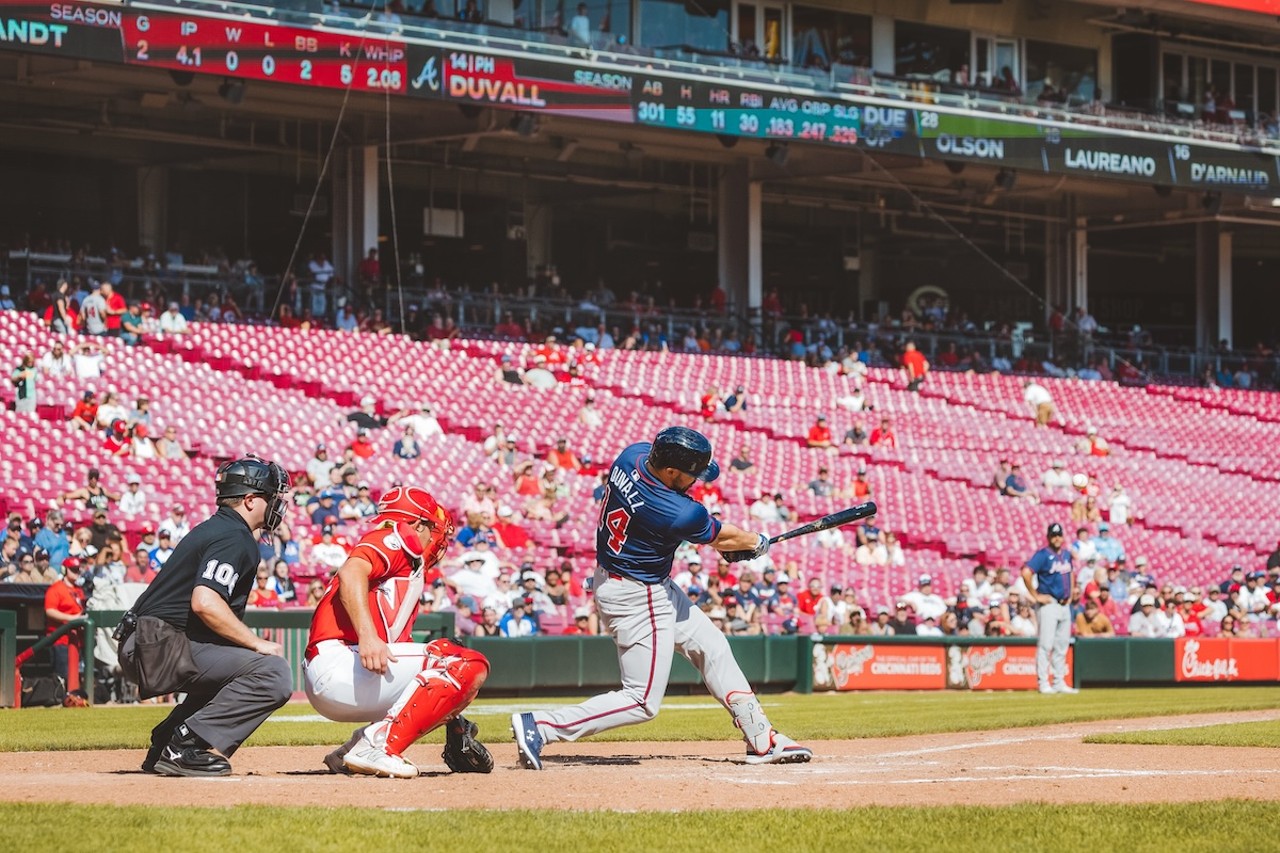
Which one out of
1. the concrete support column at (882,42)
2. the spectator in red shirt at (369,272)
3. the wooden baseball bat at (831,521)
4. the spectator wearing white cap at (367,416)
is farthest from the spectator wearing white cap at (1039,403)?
the wooden baseball bat at (831,521)

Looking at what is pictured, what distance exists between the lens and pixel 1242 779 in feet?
29.2

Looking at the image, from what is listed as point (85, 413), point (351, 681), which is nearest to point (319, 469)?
point (85, 413)

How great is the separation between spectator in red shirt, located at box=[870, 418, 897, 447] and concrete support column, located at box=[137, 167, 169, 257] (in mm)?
14232

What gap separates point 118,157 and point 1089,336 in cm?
2049

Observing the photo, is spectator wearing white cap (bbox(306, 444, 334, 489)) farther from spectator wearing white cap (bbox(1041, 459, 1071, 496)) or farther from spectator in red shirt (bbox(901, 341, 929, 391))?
spectator in red shirt (bbox(901, 341, 929, 391))

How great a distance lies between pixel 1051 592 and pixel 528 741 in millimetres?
10460

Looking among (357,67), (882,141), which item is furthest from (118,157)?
(882,141)

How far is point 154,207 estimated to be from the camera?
35.5m

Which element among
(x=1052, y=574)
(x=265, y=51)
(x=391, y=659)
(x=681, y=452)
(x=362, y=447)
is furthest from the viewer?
(x=265, y=51)

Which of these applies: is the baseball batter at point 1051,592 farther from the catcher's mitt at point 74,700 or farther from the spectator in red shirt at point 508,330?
the spectator in red shirt at point 508,330

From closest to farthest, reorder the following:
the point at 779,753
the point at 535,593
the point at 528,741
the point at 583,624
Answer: the point at 528,741
the point at 779,753
the point at 583,624
the point at 535,593

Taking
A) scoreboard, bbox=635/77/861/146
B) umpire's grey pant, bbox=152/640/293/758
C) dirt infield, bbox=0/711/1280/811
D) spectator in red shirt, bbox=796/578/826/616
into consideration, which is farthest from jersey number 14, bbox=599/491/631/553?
scoreboard, bbox=635/77/861/146

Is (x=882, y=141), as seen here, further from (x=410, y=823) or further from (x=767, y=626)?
(x=410, y=823)

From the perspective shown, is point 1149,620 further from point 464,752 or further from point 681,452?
point 464,752
